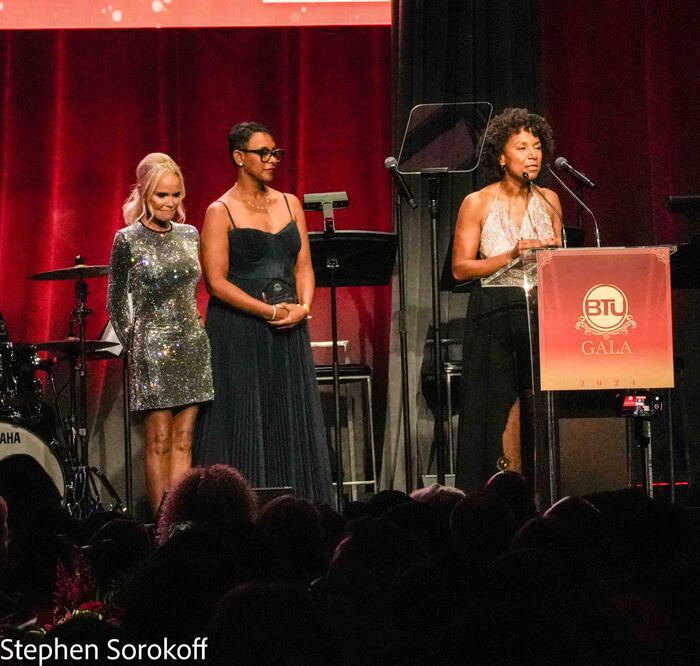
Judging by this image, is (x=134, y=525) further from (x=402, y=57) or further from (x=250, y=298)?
(x=402, y=57)

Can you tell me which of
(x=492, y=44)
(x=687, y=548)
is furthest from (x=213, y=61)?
(x=687, y=548)

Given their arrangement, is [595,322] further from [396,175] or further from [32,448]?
[32,448]

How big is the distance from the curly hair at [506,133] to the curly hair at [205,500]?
8.95 feet

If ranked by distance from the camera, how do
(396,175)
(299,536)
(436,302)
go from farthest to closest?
(396,175) < (436,302) < (299,536)

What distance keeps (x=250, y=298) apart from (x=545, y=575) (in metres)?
2.88

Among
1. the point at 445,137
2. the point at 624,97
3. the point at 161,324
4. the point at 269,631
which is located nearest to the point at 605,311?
the point at 445,137

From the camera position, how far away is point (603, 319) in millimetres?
3479

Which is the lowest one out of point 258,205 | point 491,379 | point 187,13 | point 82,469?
point 82,469

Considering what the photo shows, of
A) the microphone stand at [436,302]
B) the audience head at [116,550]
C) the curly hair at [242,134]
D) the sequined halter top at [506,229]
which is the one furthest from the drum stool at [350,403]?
the audience head at [116,550]

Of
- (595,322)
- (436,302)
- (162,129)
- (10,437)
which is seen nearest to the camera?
(595,322)

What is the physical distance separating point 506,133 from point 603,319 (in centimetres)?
148

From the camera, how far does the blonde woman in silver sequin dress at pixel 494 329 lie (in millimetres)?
4441

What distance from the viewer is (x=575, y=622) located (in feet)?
4.40

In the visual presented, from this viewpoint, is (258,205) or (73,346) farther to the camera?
(73,346)
